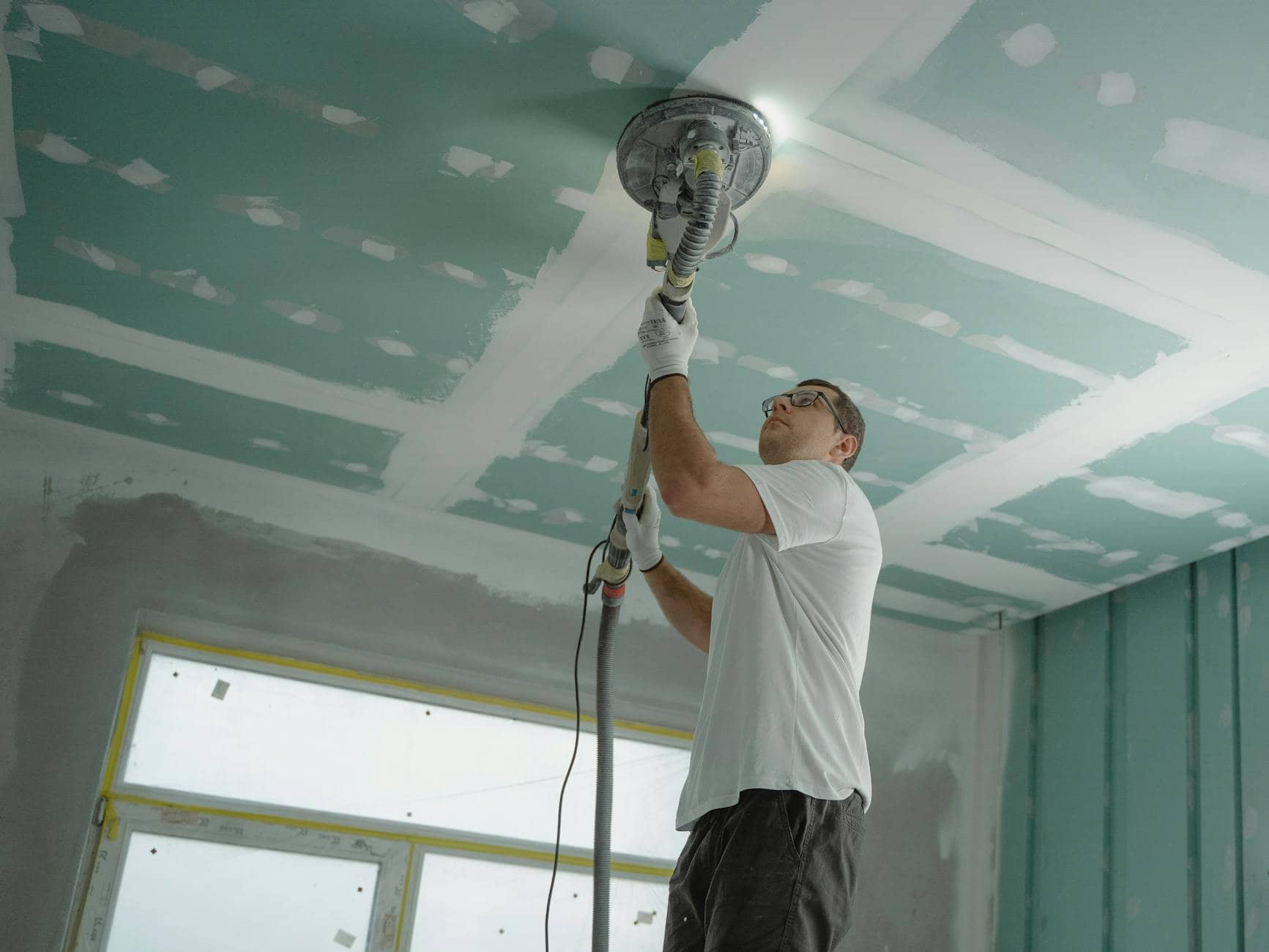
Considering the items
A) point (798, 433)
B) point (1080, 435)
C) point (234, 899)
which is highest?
point (1080, 435)

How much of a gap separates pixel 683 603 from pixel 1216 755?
2.20m

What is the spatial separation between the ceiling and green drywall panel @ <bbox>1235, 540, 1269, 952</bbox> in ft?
0.51

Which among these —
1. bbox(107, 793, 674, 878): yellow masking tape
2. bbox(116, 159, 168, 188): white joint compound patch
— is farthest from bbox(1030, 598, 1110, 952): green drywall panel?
bbox(116, 159, 168, 188): white joint compound patch

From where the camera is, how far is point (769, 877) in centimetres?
172

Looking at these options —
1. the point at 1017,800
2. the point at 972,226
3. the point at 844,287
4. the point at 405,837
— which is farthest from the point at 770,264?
the point at 1017,800

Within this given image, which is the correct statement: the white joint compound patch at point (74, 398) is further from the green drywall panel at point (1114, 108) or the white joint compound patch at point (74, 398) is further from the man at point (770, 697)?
the green drywall panel at point (1114, 108)

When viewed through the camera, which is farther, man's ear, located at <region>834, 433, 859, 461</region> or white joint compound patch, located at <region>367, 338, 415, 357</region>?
white joint compound patch, located at <region>367, 338, 415, 357</region>

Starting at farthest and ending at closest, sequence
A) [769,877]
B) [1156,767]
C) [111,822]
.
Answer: [1156,767] < [111,822] < [769,877]

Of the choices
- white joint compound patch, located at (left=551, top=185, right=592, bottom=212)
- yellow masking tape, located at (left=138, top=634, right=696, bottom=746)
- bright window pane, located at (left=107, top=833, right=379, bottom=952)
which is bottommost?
bright window pane, located at (left=107, top=833, right=379, bottom=952)

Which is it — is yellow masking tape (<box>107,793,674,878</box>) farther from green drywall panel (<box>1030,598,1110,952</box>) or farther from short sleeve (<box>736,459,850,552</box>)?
short sleeve (<box>736,459,850,552</box>)

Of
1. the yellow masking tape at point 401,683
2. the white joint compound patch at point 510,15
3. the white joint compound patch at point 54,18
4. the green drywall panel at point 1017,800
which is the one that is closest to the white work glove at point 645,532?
the white joint compound patch at point 510,15

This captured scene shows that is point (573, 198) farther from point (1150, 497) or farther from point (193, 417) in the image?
point (1150, 497)

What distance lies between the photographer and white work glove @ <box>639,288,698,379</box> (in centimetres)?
204

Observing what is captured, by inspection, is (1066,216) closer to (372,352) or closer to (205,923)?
(372,352)
